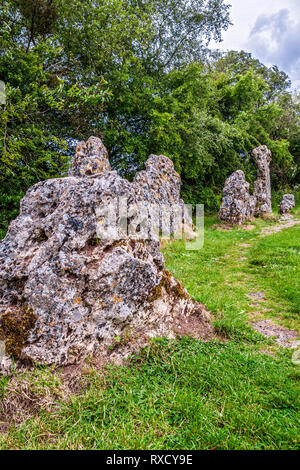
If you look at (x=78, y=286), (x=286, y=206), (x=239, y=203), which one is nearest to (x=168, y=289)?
(x=78, y=286)

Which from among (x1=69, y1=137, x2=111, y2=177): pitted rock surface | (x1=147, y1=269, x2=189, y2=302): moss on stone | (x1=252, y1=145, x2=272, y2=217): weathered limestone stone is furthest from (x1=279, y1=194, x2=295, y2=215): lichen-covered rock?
(x1=147, y1=269, x2=189, y2=302): moss on stone

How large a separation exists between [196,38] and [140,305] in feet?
61.1

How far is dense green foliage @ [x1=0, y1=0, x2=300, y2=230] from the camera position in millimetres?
7836

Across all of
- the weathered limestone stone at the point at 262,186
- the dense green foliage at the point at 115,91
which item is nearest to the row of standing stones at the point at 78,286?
the dense green foliage at the point at 115,91

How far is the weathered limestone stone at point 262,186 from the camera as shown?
15.1 meters

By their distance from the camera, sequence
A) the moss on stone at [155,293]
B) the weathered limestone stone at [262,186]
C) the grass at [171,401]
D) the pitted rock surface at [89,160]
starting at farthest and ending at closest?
the weathered limestone stone at [262,186], the pitted rock surface at [89,160], the moss on stone at [155,293], the grass at [171,401]

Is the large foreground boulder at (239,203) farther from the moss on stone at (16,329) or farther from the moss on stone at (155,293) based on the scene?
the moss on stone at (16,329)

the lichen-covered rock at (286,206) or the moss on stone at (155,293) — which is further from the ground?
the lichen-covered rock at (286,206)

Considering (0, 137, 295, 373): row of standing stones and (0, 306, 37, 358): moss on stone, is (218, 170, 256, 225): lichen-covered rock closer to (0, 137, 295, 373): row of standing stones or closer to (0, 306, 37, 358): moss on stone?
(0, 137, 295, 373): row of standing stones

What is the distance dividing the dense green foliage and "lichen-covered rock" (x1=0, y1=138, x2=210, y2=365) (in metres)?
3.79

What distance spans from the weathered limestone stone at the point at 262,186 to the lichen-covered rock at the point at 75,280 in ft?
43.4

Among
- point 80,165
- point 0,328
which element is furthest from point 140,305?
point 80,165

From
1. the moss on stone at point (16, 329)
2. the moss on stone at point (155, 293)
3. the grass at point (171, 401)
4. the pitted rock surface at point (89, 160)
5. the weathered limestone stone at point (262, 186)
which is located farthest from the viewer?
the weathered limestone stone at point (262, 186)

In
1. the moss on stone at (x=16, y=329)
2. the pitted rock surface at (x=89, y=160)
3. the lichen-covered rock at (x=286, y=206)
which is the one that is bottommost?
the moss on stone at (x=16, y=329)
